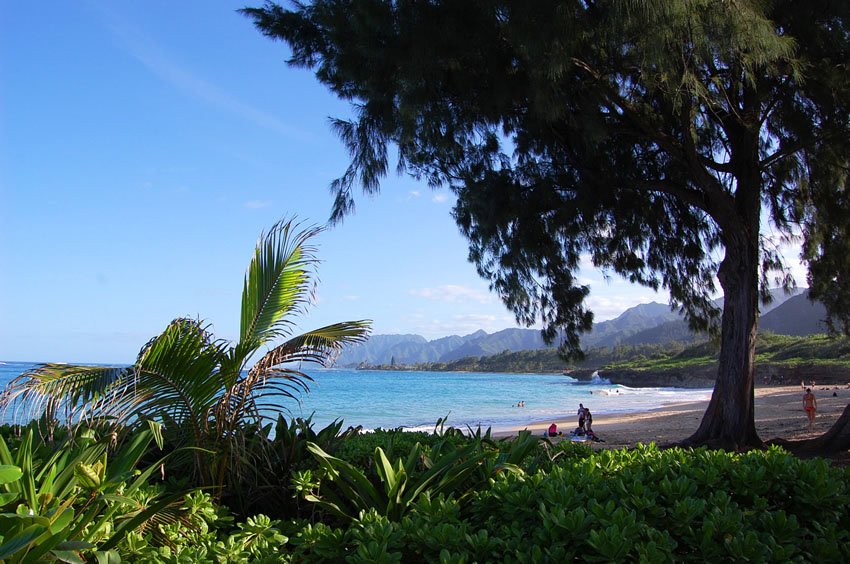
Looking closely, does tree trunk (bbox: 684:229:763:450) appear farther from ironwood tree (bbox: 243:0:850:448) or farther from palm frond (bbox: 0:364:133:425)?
palm frond (bbox: 0:364:133:425)

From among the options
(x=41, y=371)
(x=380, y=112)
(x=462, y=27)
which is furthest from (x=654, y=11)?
(x=41, y=371)

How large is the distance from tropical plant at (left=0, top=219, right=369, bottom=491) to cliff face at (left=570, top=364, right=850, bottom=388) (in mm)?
42281

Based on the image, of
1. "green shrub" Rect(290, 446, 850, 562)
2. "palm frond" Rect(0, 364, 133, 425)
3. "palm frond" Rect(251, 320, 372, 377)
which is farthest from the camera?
"palm frond" Rect(251, 320, 372, 377)

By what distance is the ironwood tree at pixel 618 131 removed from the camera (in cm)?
568

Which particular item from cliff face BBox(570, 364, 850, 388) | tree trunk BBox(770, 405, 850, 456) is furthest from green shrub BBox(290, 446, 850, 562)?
cliff face BBox(570, 364, 850, 388)

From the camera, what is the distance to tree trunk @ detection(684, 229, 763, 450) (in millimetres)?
7734

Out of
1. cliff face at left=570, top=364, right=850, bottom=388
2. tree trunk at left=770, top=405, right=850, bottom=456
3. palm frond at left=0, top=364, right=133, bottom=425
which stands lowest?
cliff face at left=570, top=364, right=850, bottom=388

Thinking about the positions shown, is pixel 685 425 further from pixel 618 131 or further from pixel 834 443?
pixel 618 131

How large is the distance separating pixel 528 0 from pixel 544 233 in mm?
3490

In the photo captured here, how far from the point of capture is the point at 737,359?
781cm

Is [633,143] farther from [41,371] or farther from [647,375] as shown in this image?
[647,375]

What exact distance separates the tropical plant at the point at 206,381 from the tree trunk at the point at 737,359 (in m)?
6.28

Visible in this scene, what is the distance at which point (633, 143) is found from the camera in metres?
8.74

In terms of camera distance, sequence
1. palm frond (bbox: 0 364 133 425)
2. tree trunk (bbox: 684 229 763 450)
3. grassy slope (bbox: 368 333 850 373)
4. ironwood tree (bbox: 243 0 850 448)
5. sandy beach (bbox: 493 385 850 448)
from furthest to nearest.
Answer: grassy slope (bbox: 368 333 850 373) → sandy beach (bbox: 493 385 850 448) → tree trunk (bbox: 684 229 763 450) → ironwood tree (bbox: 243 0 850 448) → palm frond (bbox: 0 364 133 425)
